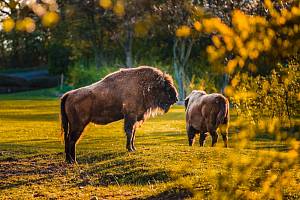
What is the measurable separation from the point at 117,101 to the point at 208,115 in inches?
128

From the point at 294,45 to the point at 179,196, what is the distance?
3.88 meters

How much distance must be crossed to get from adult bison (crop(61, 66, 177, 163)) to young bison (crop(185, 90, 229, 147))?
1.76 m

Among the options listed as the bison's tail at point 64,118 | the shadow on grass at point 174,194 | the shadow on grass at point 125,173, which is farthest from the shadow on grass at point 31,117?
the shadow on grass at point 174,194

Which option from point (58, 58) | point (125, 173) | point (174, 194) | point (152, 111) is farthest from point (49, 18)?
point (58, 58)

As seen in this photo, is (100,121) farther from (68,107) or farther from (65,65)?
(65,65)

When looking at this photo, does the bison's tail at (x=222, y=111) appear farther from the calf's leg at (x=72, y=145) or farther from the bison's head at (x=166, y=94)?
the calf's leg at (x=72, y=145)

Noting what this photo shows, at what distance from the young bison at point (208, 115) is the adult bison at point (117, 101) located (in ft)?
5.77

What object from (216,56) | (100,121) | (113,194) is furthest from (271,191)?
(100,121)

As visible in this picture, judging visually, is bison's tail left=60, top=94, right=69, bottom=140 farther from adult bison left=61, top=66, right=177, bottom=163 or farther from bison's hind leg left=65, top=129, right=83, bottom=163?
bison's hind leg left=65, top=129, right=83, bottom=163

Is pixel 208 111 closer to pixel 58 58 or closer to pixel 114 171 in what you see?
pixel 114 171

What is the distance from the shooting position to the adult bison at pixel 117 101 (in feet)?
40.1

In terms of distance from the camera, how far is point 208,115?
14781mm

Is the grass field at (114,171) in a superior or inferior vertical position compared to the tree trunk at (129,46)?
inferior

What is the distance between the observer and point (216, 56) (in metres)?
4.57
